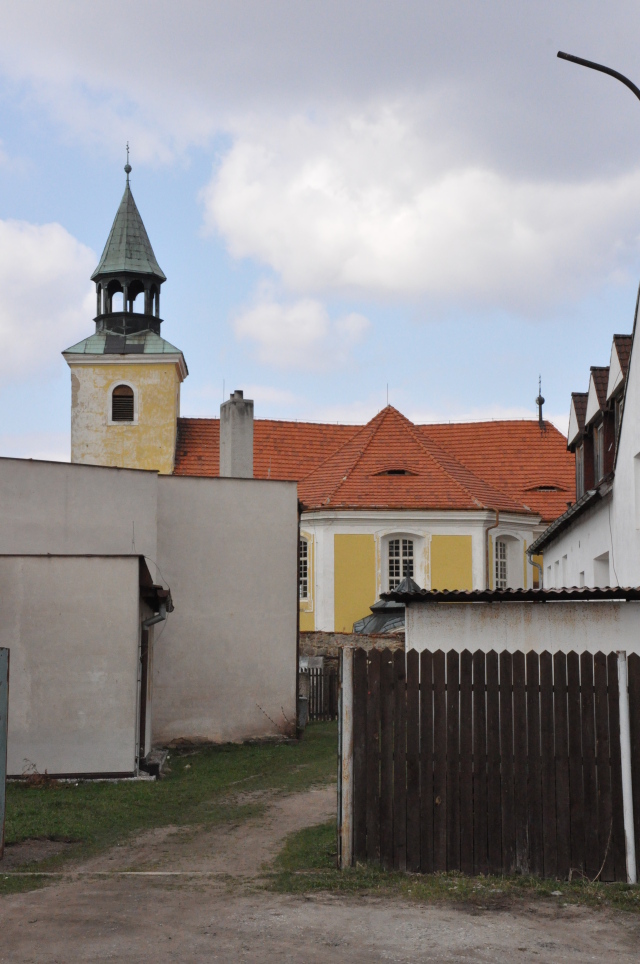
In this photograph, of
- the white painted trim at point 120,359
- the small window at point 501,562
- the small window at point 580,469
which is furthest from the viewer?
the white painted trim at point 120,359

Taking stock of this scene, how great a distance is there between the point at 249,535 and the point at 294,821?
11291 mm

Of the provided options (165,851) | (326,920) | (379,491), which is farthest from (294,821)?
(379,491)

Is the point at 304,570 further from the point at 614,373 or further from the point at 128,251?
the point at 614,373

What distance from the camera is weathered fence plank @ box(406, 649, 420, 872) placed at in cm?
909

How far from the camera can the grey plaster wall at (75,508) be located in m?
19.9

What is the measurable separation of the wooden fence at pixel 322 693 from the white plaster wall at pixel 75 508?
1124cm

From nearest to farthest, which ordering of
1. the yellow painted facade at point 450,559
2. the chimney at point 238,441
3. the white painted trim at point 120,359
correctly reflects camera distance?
1. the chimney at point 238,441
2. the yellow painted facade at point 450,559
3. the white painted trim at point 120,359

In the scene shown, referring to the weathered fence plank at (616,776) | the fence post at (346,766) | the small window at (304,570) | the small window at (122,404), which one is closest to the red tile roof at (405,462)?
the small window at (304,570)

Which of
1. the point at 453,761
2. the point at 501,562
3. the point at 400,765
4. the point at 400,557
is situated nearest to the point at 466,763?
the point at 453,761

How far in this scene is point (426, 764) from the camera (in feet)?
30.0

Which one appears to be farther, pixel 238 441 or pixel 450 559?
pixel 450 559

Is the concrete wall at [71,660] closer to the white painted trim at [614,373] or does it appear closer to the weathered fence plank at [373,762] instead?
the weathered fence plank at [373,762]

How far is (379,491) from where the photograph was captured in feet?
146

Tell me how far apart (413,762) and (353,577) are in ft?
113
